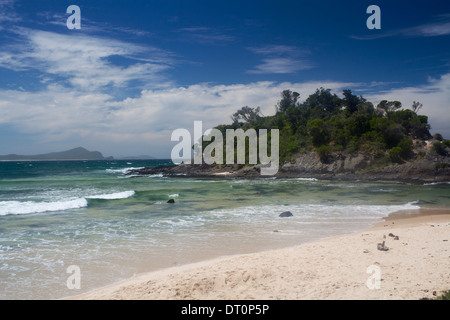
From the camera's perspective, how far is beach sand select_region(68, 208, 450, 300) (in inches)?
215

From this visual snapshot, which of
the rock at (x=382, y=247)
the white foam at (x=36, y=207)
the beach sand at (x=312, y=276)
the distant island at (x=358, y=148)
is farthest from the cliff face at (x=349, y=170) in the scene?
the beach sand at (x=312, y=276)

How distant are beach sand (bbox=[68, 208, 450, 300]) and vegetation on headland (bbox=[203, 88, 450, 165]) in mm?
36981

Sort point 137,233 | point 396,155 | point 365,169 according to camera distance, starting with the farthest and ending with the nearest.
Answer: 1. point 365,169
2. point 396,155
3. point 137,233

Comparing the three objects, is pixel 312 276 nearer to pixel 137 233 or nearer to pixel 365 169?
pixel 137 233

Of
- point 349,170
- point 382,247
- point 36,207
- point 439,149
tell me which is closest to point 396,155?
point 439,149

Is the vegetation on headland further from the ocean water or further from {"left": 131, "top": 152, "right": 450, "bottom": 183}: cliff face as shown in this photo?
the ocean water

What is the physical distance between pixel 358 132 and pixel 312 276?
44.4 meters

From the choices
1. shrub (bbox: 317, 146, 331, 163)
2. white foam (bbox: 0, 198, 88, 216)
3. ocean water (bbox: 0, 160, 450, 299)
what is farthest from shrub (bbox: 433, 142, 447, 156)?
white foam (bbox: 0, 198, 88, 216)

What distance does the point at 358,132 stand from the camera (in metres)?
46.3

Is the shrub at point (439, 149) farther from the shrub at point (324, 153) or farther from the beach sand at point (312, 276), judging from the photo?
the beach sand at point (312, 276)

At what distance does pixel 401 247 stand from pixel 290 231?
13.3 ft
